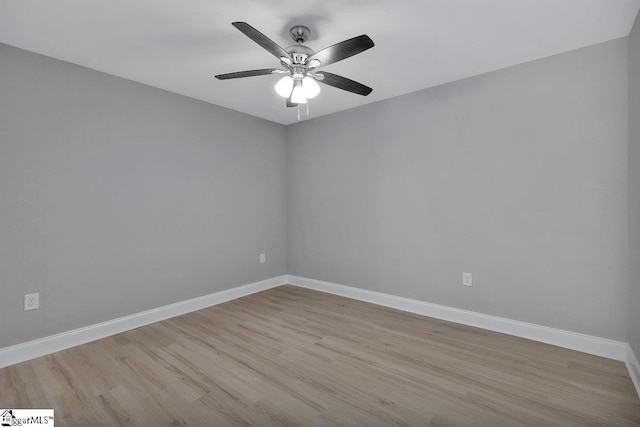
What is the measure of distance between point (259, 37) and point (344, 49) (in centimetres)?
46

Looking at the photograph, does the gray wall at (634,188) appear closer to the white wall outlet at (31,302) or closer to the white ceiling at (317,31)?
the white ceiling at (317,31)

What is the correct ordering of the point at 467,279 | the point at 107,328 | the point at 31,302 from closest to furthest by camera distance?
1. the point at 31,302
2. the point at 107,328
3. the point at 467,279

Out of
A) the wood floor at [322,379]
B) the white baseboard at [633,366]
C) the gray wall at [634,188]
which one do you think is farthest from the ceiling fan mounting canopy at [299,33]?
the white baseboard at [633,366]

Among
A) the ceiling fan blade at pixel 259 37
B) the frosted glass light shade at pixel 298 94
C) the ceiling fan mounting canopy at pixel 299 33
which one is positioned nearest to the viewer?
the ceiling fan blade at pixel 259 37

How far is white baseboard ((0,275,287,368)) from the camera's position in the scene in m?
2.21

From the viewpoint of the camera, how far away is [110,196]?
2689 millimetres

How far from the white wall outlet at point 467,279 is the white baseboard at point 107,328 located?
95.1 inches

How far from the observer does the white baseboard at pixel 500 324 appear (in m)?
2.21

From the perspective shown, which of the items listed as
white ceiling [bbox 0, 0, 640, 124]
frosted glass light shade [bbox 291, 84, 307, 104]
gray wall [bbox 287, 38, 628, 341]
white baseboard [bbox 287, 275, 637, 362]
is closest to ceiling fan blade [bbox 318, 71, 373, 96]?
frosted glass light shade [bbox 291, 84, 307, 104]

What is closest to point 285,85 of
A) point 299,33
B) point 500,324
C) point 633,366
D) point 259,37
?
point 299,33

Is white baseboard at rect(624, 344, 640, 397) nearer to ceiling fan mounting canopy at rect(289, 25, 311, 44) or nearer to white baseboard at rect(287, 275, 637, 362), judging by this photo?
white baseboard at rect(287, 275, 637, 362)

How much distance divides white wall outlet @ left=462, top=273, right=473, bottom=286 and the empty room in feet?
0.03

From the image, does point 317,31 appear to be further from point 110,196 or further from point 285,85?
point 110,196

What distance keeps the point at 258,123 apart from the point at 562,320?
367cm
